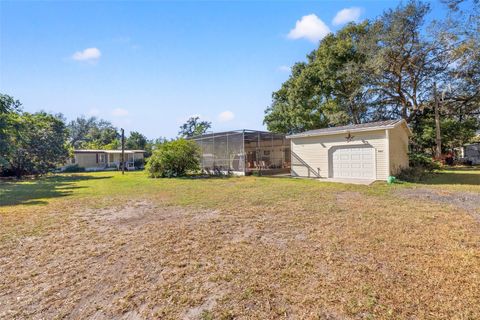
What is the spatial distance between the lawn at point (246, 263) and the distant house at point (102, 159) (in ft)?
77.3

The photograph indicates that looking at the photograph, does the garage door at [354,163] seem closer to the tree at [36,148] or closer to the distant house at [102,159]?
the tree at [36,148]

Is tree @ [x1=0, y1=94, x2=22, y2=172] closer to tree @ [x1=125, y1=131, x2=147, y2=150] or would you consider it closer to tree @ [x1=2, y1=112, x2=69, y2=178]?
tree @ [x1=2, y1=112, x2=69, y2=178]

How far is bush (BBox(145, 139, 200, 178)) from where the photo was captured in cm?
1607

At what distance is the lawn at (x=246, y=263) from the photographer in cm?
235

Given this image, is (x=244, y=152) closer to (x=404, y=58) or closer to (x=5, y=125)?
(x=5, y=125)

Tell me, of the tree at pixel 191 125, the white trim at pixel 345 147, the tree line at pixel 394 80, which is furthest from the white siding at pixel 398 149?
the tree at pixel 191 125

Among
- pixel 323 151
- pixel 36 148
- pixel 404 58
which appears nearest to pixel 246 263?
pixel 323 151

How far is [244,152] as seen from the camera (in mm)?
15867

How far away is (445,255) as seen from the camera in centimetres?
333

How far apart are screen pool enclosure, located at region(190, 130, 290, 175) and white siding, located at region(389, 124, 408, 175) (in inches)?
281

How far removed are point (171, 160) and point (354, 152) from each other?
10.7m

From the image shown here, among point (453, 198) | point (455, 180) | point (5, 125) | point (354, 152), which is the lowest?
point (453, 198)

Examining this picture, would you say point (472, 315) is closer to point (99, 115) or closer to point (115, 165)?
point (115, 165)

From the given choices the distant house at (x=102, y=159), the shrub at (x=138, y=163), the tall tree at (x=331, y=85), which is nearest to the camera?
the tall tree at (x=331, y=85)
